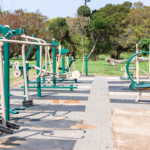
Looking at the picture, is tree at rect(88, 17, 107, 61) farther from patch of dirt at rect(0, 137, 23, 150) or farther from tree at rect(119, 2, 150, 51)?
patch of dirt at rect(0, 137, 23, 150)

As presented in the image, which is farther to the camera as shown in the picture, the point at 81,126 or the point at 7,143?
the point at 81,126

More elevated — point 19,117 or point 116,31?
point 116,31

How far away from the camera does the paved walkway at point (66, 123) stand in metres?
3.44

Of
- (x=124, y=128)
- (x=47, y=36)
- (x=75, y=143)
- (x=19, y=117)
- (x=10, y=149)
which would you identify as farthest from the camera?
(x=47, y=36)

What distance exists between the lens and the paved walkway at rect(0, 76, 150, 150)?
3.44m

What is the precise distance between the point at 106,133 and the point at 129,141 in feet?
1.61

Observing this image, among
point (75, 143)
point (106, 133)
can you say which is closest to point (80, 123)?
point (106, 133)

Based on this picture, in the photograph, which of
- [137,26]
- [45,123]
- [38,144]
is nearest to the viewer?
[38,144]

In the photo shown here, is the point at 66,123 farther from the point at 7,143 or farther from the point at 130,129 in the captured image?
the point at 7,143

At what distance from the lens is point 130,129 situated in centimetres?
416

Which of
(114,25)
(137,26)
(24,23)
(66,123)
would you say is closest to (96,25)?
(114,25)

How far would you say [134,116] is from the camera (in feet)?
16.5

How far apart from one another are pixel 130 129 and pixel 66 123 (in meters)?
1.24

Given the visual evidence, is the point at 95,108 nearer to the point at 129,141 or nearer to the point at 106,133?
the point at 106,133
